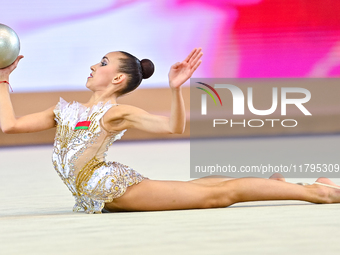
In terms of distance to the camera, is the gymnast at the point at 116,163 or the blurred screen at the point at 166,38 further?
the blurred screen at the point at 166,38

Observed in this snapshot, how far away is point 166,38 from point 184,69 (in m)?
5.92

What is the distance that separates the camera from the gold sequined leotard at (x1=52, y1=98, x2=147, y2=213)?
2.30 meters

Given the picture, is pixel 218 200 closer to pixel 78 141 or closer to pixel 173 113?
pixel 173 113

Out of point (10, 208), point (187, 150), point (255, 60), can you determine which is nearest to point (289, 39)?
point (255, 60)

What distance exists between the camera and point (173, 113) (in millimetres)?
2189

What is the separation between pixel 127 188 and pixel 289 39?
6.67 m

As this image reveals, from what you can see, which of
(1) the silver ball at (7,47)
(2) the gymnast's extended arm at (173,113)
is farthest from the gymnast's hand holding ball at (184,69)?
(1) the silver ball at (7,47)

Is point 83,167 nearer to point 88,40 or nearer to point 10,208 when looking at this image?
point 10,208

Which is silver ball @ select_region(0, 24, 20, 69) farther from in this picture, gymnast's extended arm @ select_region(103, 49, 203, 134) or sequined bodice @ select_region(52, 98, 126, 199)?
gymnast's extended arm @ select_region(103, 49, 203, 134)

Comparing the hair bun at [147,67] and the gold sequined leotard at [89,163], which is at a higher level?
the hair bun at [147,67]

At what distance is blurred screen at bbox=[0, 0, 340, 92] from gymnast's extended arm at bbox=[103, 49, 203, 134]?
18.4 ft

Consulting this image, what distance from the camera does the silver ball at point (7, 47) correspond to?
8.05 ft

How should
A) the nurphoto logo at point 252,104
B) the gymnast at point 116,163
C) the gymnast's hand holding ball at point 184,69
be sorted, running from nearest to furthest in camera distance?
the gymnast's hand holding ball at point 184,69
the gymnast at point 116,163
the nurphoto logo at point 252,104

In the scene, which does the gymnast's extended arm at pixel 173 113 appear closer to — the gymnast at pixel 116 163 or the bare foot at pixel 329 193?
the gymnast at pixel 116 163
